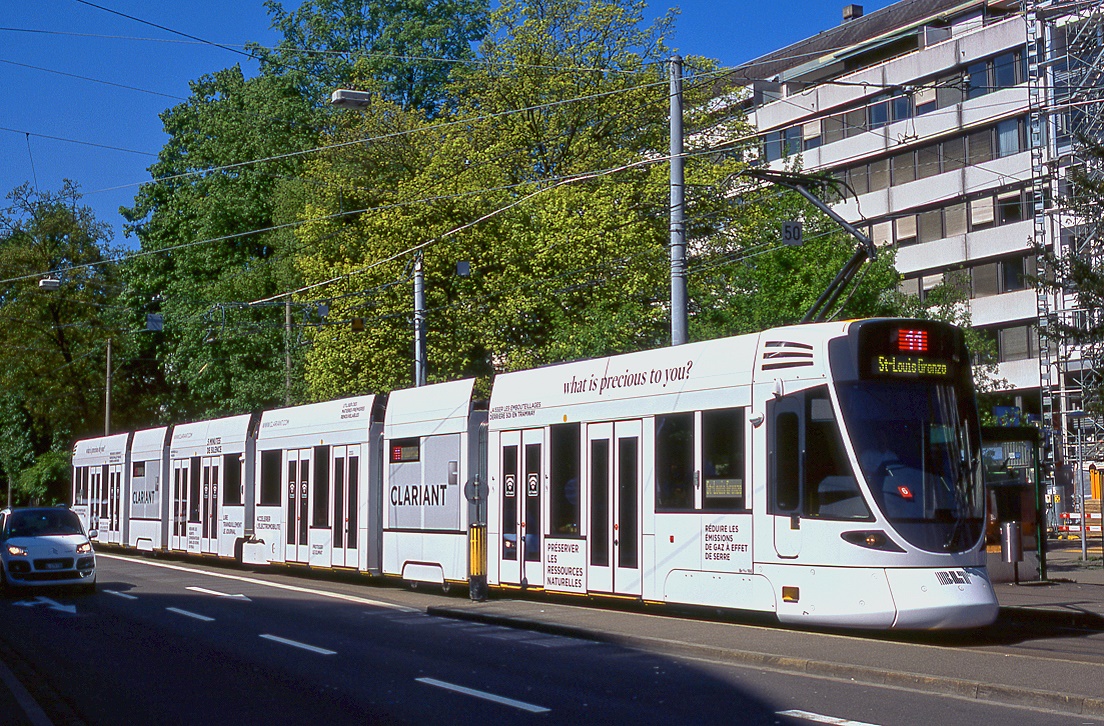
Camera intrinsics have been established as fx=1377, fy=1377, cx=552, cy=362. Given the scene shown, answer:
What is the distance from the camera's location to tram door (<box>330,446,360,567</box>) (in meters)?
24.2

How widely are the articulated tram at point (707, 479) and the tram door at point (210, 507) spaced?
22.3 feet

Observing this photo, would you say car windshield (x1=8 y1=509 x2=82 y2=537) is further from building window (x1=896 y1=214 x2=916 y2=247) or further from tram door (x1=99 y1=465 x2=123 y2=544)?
building window (x1=896 y1=214 x2=916 y2=247)

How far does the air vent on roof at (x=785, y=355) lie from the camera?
14.7m

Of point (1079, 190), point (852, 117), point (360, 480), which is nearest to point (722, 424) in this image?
point (360, 480)

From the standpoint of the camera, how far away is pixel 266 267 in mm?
47312

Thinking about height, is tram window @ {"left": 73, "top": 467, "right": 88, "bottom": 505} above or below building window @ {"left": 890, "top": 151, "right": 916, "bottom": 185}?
below

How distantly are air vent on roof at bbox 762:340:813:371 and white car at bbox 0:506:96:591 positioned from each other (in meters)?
12.7

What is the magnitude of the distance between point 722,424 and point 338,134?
28.3 m

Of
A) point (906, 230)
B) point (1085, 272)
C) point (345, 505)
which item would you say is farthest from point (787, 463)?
point (906, 230)

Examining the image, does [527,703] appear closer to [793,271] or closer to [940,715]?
[940,715]

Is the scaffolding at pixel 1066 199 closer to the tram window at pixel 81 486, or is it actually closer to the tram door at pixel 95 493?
the tram door at pixel 95 493

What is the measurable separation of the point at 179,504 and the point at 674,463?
20.4m

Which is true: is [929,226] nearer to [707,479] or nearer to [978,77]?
[978,77]

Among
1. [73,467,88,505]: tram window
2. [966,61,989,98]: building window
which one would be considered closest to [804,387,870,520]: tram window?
[73,467,88,505]: tram window
